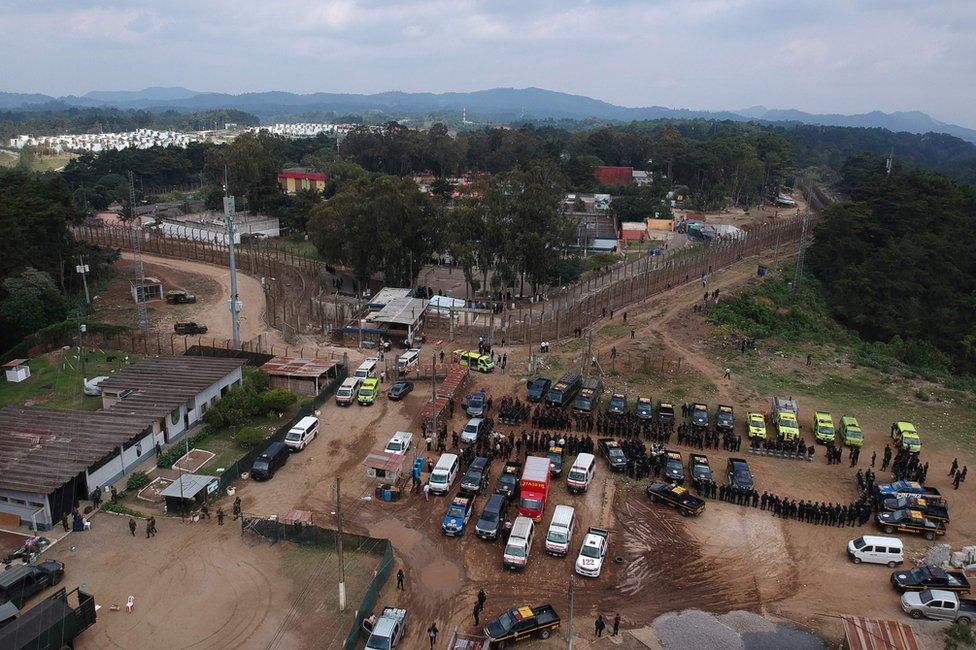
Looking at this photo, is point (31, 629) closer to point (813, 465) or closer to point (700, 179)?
point (813, 465)

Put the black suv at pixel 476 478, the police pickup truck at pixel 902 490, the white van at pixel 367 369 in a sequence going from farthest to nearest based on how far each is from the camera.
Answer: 1. the white van at pixel 367 369
2. the black suv at pixel 476 478
3. the police pickup truck at pixel 902 490

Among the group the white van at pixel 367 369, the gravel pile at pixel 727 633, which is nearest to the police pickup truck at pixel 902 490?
the gravel pile at pixel 727 633

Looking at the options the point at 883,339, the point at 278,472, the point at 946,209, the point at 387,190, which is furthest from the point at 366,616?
the point at 946,209

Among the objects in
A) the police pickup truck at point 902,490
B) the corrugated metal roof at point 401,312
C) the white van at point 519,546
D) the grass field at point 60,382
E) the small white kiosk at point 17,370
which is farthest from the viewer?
the corrugated metal roof at point 401,312

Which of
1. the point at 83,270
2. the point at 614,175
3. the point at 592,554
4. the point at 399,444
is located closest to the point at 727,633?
the point at 592,554

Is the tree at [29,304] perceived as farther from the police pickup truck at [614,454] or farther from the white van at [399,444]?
the police pickup truck at [614,454]

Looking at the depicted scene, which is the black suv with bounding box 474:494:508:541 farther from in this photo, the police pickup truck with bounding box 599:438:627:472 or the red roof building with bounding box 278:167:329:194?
the red roof building with bounding box 278:167:329:194

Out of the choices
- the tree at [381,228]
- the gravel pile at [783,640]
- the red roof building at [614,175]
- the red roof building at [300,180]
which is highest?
the red roof building at [614,175]

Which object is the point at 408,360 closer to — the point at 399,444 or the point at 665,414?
the point at 399,444
